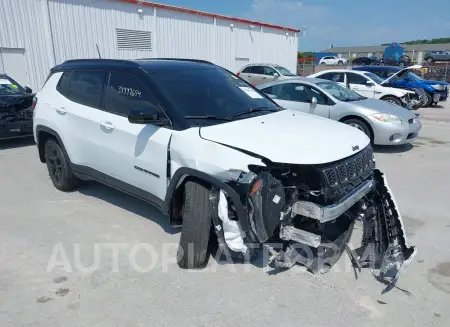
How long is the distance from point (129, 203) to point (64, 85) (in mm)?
1773

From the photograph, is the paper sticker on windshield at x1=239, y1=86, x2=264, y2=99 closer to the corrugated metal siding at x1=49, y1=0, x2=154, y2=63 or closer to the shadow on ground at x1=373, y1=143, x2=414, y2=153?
the shadow on ground at x1=373, y1=143, x2=414, y2=153

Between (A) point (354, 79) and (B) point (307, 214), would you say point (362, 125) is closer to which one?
(B) point (307, 214)

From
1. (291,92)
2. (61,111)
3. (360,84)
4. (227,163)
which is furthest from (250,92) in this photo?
(360,84)

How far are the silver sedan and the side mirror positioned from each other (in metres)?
3.99

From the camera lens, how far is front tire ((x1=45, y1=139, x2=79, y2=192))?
195 inches

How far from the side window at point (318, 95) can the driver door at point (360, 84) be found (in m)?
5.30

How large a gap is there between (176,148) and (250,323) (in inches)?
63.1

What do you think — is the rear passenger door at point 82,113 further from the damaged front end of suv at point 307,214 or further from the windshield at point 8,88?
the windshield at point 8,88

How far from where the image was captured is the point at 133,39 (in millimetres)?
16547

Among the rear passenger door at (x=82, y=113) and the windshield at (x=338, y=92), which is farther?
the windshield at (x=338, y=92)

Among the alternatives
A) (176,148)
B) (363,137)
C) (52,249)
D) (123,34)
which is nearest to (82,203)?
(52,249)

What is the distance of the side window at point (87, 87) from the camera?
170 inches

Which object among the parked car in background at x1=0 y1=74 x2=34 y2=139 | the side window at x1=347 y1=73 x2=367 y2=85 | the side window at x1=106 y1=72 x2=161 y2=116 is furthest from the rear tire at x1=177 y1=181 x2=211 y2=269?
the side window at x1=347 y1=73 x2=367 y2=85

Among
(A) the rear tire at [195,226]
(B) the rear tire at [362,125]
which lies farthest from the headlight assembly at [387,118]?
(A) the rear tire at [195,226]
